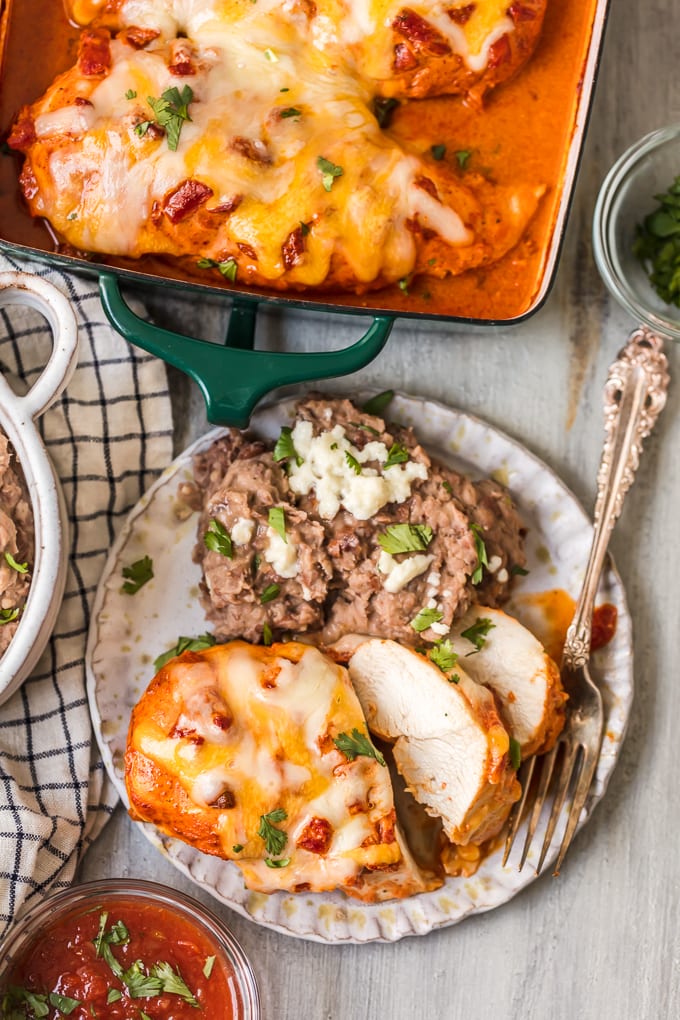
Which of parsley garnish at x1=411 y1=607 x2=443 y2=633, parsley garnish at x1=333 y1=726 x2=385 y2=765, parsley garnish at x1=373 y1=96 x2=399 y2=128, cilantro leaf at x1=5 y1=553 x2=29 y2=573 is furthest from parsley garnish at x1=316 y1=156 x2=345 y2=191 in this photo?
parsley garnish at x1=333 y1=726 x2=385 y2=765

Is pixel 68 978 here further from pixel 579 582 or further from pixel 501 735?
pixel 579 582

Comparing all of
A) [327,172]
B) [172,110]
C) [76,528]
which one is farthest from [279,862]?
[172,110]

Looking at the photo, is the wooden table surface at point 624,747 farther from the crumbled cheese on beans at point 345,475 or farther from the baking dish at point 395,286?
the crumbled cheese on beans at point 345,475

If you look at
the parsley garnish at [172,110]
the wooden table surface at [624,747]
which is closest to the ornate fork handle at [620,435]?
the wooden table surface at [624,747]

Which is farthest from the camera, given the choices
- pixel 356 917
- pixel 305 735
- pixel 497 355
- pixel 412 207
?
pixel 497 355

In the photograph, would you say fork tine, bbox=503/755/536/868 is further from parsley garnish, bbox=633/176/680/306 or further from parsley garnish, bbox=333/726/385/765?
parsley garnish, bbox=633/176/680/306

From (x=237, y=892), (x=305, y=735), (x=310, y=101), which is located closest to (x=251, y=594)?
(x=305, y=735)
